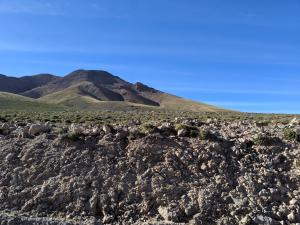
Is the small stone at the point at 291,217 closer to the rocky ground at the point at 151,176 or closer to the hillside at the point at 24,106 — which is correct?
the rocky ground at the point at 151,176

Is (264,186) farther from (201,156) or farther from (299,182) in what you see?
(201,156)

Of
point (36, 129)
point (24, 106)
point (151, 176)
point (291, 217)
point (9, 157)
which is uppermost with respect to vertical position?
point (24, 106)

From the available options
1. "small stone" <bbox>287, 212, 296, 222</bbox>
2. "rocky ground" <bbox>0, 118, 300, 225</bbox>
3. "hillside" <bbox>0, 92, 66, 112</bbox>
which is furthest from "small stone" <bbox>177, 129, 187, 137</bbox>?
"hillside" <bbox>0, 92, 66, 112</bbox>

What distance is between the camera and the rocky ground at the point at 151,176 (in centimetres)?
1311

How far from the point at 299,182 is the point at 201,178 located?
9.47ft

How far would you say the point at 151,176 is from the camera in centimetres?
1472

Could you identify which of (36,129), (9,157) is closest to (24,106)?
(36,129)

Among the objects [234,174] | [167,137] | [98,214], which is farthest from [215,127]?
[98,214]

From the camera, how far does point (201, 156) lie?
15.4 meters

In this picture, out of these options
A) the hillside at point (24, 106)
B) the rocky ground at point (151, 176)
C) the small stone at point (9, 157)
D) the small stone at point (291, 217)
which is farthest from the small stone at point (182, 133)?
the hillside at point (24, 106)

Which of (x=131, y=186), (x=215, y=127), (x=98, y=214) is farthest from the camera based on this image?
(x=215, y=127)

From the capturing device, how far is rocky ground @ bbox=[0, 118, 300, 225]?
13.1 meters

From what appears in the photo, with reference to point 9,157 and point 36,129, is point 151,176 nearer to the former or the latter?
point 9,157

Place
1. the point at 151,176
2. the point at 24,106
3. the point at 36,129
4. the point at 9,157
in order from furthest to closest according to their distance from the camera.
→ the point at 24,106
the point at 36,129
the point at 9,157
the point at 151,176
